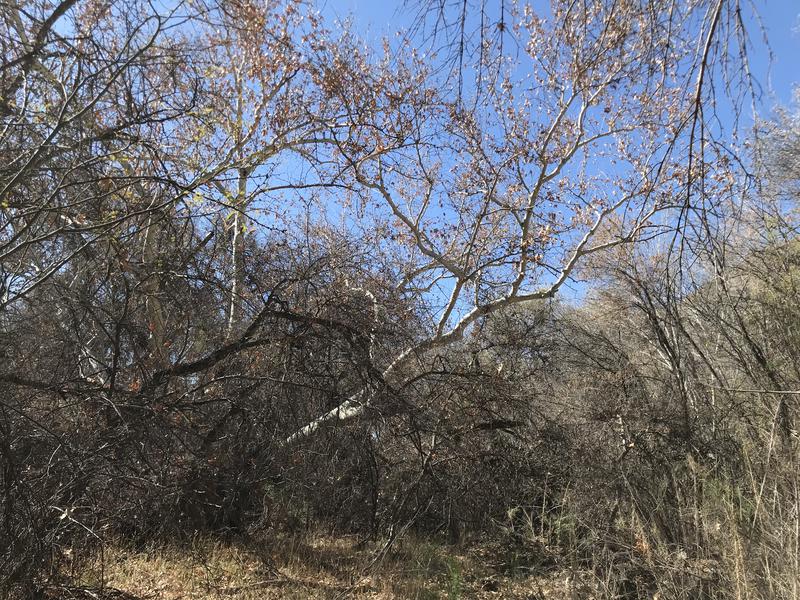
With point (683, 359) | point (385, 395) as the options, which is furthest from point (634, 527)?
point (385, 395)

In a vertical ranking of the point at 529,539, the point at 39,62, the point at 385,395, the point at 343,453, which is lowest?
the point at 529,539

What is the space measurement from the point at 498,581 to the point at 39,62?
6707mm

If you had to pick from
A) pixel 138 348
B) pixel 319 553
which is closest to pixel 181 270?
pixel 138 348

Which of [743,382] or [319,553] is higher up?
[743,382]

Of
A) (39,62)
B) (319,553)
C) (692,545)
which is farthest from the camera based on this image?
(319,553)

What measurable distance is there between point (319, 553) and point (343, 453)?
1512mm

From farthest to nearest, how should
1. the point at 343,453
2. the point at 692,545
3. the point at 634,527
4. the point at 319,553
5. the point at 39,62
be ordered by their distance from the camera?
the point at 319,553 → the point at 343,453 → the point at 634,527 → the point at 692,545 → the point at 39,62

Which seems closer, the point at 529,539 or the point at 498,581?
the point at 498,581

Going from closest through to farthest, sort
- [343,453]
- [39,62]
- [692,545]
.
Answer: [39,62], [692,545], [343,453]

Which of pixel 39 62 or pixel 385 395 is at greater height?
pixel 39 62

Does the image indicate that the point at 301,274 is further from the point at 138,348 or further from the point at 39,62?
the point at 39,62

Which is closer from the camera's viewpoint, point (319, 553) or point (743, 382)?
point (743, 382)

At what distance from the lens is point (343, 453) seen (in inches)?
249

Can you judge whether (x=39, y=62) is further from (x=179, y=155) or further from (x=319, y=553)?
(x=319, y=553)
